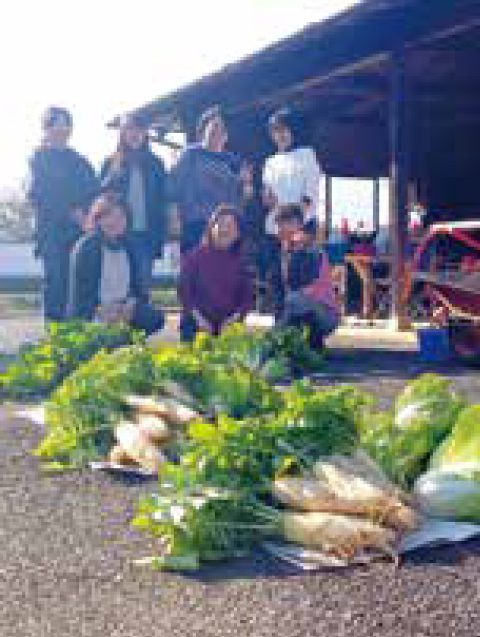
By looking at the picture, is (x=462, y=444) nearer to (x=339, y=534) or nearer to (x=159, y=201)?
(x=339, y=534)

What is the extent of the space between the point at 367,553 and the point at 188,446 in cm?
111

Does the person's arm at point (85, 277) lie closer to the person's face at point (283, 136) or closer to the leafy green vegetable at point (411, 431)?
the person's face at point (283, 136)

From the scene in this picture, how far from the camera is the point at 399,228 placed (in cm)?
1186

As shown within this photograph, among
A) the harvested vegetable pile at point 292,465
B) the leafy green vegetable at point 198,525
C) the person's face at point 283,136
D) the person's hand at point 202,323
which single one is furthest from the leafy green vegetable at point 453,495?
the person's face at point 283,136

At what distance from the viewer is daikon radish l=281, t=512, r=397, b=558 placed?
3.93m

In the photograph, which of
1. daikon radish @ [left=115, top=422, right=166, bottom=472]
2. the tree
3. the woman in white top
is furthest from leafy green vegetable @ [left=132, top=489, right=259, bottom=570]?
the tree

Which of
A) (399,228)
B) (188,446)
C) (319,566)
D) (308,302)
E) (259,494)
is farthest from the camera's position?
(399,228)

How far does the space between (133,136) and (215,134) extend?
70cm

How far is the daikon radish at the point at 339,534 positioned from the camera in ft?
12.9

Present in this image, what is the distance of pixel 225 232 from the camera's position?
8984 mm

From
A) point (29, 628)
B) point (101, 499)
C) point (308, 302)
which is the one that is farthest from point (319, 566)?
point (308, 302)

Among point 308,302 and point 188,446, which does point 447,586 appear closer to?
point 188,446

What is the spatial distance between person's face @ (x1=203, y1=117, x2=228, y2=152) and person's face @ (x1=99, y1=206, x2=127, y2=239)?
3.68ft

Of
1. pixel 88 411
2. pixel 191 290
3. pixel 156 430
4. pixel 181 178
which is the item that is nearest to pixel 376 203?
pixel 181 178
